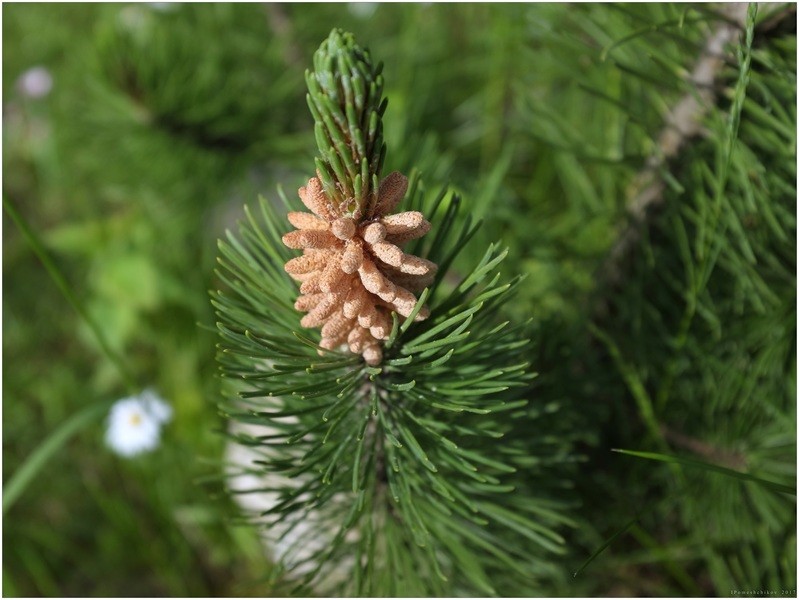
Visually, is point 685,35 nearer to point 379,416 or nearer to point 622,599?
point 379,416

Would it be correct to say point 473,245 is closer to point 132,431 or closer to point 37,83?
point 132,431

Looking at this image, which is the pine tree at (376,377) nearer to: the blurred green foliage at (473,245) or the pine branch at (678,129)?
the blurred green foliage at (473,245)

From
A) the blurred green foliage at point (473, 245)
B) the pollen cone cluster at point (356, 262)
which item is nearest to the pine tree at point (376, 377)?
the pollen cone cluster at point (356, 262)

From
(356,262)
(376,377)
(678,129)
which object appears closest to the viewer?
(356,262)

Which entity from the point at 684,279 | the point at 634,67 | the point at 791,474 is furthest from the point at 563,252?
the point at 791,474

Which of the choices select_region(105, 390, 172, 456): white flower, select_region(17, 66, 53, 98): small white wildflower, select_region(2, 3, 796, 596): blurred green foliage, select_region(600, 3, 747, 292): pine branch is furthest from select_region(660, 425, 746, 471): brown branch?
select_region(17, 66, 53, 98): small white wildflower

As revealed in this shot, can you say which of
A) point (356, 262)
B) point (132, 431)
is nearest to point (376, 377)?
point (356, 262)
